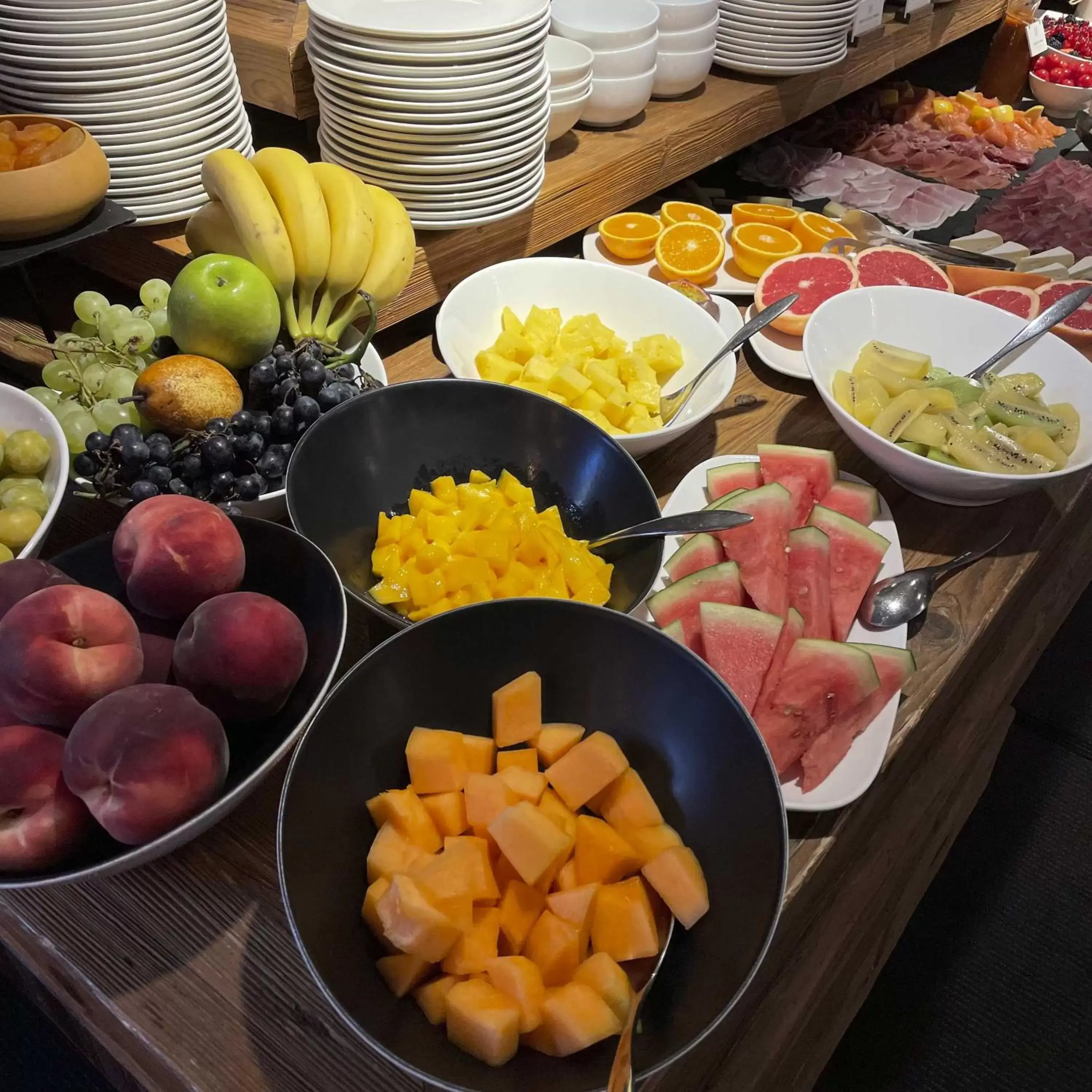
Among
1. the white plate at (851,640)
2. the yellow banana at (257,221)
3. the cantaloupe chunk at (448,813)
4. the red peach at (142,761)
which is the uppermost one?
the yellow banana at (257,221)

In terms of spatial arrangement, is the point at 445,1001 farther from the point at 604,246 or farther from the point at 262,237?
the point at 604,246

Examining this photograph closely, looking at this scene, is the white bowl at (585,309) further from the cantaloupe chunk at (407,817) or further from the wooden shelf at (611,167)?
the cantaloupe chunk at (407,817)

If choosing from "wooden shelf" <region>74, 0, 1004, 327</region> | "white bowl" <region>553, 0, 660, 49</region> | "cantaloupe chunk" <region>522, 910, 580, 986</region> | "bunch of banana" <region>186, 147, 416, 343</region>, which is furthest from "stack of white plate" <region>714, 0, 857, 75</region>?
"cantaloupe chunk" <region>522, 910, 580, 986</region>

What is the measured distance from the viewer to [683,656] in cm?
69

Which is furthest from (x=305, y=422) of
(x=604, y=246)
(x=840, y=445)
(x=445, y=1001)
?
(x=604, y=246)

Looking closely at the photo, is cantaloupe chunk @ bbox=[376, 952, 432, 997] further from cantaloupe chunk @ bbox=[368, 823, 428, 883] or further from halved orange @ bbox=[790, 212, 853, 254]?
halved orange @ bbox=[790, 212, 853, 254]

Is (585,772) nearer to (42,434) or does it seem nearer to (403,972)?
(403,972)

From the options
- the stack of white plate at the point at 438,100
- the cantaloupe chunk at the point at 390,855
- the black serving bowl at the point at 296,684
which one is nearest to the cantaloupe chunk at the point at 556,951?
the cantaloupe chunk at the point at 390,855

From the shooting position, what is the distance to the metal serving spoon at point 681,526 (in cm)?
88

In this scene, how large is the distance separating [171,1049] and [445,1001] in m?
0.23

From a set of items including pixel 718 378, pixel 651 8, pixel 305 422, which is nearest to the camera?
pixel 305 422

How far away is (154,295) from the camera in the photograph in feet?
3.50

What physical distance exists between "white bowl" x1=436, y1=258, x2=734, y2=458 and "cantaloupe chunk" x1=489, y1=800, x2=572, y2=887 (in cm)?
67

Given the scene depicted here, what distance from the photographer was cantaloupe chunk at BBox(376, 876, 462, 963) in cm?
55
